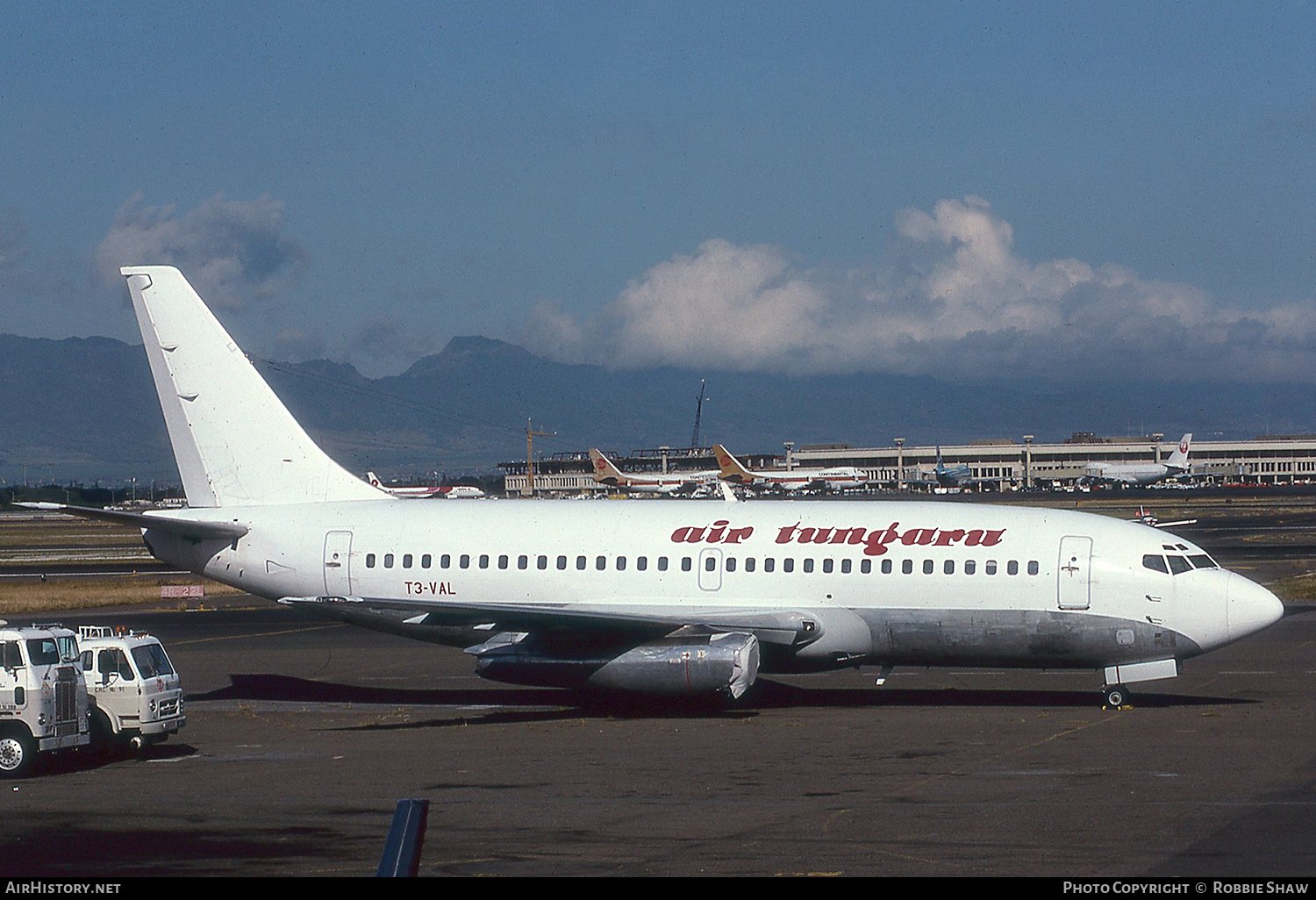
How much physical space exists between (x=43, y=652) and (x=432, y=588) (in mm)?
9586

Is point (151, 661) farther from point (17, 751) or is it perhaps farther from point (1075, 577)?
point (1075, 577)

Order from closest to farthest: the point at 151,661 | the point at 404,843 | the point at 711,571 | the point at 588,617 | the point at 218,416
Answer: the point at 404,843
the point at 151,661
the point at 588,617
the point at 711,571
the point at 218,416

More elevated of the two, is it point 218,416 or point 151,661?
point 218,416

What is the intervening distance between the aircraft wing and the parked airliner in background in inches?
5571

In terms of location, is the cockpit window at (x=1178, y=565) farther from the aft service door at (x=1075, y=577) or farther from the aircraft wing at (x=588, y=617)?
the aircraft wing at (x=588, y=617)

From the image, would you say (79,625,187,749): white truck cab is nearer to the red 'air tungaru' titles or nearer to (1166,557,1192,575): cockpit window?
the red 'air tungaru' titles

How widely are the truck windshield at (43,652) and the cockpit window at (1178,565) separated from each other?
20310mm

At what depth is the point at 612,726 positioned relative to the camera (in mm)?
27188

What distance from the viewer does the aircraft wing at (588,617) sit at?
27672 millimetres

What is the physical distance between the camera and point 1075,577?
93.2 ft

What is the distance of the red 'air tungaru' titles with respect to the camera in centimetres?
2925

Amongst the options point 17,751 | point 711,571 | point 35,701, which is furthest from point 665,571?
point 17,751

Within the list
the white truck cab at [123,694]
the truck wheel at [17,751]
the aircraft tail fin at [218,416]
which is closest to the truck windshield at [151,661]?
the white truck cab at [123,694]

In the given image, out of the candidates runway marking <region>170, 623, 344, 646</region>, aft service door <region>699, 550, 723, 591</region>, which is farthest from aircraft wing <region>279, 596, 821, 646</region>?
runway marking <region>170, 623, 344, 646</region>
